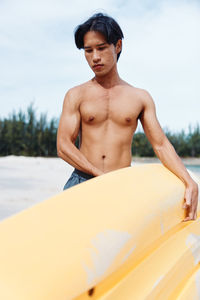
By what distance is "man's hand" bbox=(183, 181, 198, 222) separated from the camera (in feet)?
5.14

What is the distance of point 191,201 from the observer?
62.7 inches

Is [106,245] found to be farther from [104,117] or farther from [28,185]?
[28,185]

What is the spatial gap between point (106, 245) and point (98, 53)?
1.00 meters

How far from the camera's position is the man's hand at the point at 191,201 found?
1.57 m

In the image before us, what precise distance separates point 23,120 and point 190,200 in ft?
43.1

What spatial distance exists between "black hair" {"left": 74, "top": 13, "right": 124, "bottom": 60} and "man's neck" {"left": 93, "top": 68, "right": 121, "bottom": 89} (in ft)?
0.52

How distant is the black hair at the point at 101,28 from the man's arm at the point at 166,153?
346 millimetres

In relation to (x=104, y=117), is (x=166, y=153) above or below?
below

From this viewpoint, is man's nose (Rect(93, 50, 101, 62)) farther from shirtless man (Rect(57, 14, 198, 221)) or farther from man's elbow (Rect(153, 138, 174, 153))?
man's elbow (Rect(153, 138, 174, 153))

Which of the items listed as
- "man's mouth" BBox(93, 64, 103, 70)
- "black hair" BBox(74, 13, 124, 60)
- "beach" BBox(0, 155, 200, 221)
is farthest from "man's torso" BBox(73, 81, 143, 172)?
"beach" BBox(0, 155, 200, 221)

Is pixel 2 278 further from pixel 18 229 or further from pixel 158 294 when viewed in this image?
pixel 158 294

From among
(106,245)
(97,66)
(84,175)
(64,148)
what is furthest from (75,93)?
(106,245)

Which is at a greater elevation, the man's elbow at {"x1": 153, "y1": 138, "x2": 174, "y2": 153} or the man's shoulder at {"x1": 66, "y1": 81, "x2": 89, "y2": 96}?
the man's shoulder at {"x1": 66, "y1": 81, "x2": 89, "y2": 96}

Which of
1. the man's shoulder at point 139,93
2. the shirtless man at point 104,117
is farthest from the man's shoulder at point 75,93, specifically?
the man's shoulder at point 139,93
